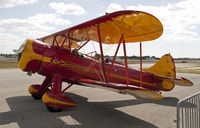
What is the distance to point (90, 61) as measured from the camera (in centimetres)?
672

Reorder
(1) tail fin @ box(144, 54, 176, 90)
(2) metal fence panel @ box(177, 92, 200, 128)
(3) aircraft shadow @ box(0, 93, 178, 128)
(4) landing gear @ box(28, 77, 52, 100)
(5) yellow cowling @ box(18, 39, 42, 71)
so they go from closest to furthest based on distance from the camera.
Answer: (2) metal fence panel @ box(177, 92, 200, 128)
(3) aircraft shadow @ box(0, 93, 178, 128)
(5) yellow cowling @ box(18, 39, 42, 71)
(4) landing gear @ box(28, 77, 52, 100)
(1) tail fin @ box(144, 54, 176, 90)

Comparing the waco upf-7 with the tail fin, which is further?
the tail fin

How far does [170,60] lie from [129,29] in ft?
12.1

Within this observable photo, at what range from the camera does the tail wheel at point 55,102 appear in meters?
5.24

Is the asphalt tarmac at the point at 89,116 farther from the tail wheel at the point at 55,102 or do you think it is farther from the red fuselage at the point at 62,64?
the red fuselage at the point at 62,64

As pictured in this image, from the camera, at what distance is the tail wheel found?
17.2ft

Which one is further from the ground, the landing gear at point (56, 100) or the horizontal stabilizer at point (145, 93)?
the horizontal stabilizer at point (145, 93)

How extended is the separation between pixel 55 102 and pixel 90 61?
7.09 ft

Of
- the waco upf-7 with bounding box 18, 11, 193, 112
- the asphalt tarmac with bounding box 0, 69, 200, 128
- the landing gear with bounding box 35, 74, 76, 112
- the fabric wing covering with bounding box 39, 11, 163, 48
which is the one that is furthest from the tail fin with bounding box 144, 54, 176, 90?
the landing gear with bounding box 35, 74, 76, 112

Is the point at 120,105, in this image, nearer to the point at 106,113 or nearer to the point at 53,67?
the point at 106,113

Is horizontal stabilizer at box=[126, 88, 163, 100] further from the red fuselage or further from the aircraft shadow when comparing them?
the red fuselage

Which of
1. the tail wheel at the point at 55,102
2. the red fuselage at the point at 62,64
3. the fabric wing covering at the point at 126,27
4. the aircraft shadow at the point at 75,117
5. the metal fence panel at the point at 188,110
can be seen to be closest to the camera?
the metal fence panel at the point at 188,110

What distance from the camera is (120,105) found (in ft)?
21.2

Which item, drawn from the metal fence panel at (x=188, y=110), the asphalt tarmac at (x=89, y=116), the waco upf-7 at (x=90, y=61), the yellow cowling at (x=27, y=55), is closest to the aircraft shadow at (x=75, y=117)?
the asphalt tarmac at (x=89, y=116)
